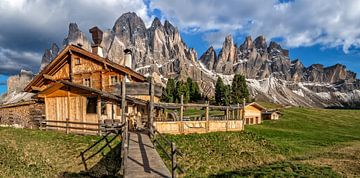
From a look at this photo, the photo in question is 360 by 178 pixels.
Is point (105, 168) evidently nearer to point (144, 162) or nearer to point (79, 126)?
point (144, 162)

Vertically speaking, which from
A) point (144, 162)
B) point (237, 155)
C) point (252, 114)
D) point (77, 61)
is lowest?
point (237, 155)

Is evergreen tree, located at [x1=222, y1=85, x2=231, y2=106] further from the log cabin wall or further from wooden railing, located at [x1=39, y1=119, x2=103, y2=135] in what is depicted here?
wooden railing, located at [x1=39, y1=119, x2=103, y2=135]

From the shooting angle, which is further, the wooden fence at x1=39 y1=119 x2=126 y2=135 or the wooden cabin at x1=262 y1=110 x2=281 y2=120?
the wooden cabin at x1=262 y1=110 x2=281 y2=120

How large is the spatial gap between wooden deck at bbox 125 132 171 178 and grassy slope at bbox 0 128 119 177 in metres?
3.78

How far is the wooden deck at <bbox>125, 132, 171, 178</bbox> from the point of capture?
1055 centimetres

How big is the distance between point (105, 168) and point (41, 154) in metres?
4.70

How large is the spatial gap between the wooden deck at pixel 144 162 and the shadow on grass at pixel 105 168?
1634 millimetres

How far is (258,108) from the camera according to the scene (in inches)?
2153

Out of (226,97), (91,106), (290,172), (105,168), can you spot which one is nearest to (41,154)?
(105,168)

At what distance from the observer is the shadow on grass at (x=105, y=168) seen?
15.3 metres

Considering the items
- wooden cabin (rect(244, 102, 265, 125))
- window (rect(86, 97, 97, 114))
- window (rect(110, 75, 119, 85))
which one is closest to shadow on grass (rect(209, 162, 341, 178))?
window (rect(86, 97, 97, 114))

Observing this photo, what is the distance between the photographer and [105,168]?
16016 millimetres

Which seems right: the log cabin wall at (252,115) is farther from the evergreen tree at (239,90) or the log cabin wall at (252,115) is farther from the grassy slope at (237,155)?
the evergreen tree at (239,90)

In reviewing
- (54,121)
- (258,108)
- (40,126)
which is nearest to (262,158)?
(54,121)
